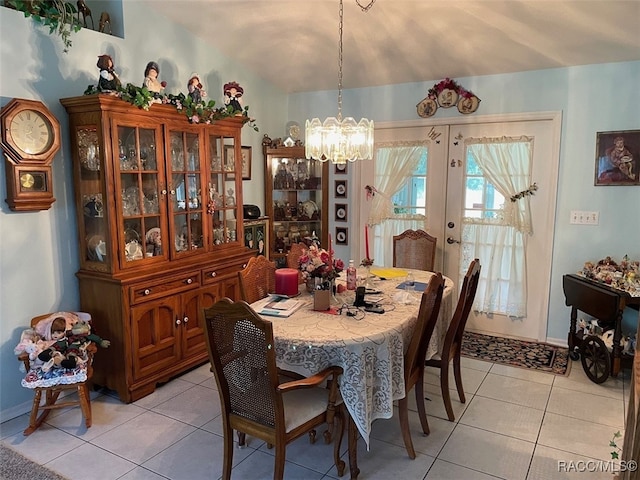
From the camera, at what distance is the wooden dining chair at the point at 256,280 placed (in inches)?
109

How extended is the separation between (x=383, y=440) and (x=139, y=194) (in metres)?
2.23

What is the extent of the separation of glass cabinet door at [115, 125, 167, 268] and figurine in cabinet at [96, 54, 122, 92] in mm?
241

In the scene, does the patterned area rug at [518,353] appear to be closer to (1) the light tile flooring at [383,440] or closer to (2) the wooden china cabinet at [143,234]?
(1) the light tile flooring at [383,440]

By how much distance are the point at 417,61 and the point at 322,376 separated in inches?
119

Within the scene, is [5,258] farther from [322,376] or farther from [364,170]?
[364,170]

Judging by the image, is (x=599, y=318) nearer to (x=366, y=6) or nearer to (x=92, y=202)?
(x=366, y=6)

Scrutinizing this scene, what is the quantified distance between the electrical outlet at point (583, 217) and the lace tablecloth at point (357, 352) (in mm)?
2171

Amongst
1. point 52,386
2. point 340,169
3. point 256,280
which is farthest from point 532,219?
point 52,386

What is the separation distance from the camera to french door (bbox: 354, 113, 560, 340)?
3.86 metres

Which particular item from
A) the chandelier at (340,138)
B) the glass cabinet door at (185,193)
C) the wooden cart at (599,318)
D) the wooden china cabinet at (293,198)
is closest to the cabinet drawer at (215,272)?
the glass cabinet door at (185,193)

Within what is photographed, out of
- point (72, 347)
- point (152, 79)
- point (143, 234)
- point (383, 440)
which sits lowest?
point (383, 440)

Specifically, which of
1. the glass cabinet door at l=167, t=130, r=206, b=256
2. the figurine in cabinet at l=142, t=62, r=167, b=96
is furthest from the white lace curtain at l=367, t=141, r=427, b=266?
the figurine in cabinet at l=142, t=62, r=167, b=96

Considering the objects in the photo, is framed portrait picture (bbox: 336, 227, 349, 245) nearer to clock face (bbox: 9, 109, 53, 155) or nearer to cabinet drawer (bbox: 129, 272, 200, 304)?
cabinet drawer (bbox: 129, 272, 200, 304)

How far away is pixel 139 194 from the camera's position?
3131 mm
